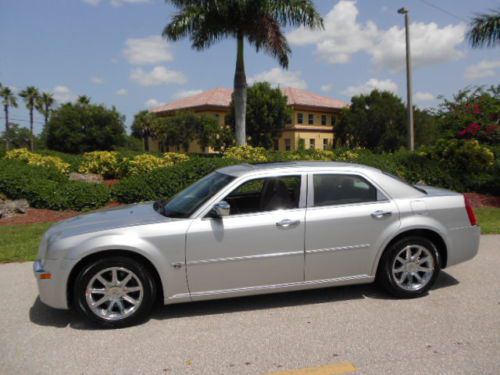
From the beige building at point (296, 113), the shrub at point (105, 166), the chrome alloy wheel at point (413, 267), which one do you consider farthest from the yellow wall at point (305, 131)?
the chrome alloy wheel at point (413, 267)

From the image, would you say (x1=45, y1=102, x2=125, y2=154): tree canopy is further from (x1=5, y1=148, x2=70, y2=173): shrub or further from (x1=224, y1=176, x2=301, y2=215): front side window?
(x1=224, y1=176, x2=301, y2=215): front side window

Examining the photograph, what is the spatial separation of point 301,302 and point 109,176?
39.4 feet

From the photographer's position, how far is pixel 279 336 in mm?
4031

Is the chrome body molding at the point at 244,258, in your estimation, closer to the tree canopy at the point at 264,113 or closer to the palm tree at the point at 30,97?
the tree canopy at the point at 264,113

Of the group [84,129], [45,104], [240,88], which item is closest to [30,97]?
[45,104]

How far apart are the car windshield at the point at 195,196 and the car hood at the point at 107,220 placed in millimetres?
151

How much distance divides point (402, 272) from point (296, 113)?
173ft

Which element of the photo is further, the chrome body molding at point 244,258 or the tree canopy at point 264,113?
the tree canopy at point 264,113

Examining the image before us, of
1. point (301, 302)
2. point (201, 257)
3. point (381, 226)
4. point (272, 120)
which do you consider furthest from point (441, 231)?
point (272, 120)

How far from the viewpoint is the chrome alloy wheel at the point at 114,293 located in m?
4.27

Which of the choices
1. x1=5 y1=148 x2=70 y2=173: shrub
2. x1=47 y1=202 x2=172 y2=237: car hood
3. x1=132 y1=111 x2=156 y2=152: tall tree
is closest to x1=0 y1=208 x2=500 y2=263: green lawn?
x1=47 y1=202 x2=172 y2=237: car hood

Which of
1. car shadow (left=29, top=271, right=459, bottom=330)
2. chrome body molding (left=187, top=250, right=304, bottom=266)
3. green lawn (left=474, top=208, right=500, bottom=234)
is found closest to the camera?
chrome body molding (left=187, top=250, right=304, bottom=266)

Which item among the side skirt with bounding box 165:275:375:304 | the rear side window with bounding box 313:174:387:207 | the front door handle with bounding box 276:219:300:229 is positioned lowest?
the side skirt with bounding box 165:275:375:304

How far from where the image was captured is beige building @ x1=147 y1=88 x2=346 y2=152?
54.8 m
